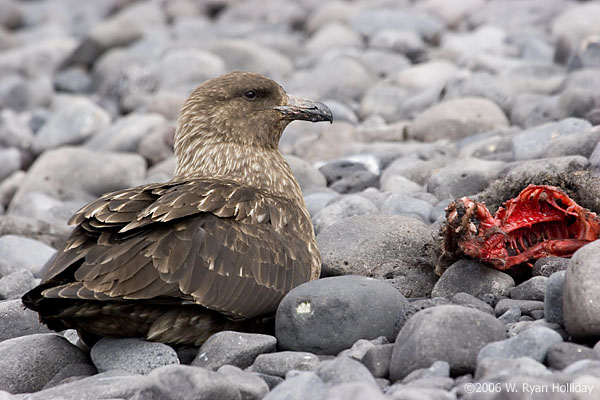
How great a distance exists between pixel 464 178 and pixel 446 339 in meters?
2.70

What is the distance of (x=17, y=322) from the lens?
16.2 ft

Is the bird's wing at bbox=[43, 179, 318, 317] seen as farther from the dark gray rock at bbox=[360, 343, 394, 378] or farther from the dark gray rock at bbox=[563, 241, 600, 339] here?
the dark gray rock at bbox=[563, 241, 600, 339]

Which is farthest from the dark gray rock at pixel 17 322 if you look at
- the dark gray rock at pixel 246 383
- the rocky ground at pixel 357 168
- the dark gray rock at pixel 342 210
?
the dark gray rock at pixel 342 210

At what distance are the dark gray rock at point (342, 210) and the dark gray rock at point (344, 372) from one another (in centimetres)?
232

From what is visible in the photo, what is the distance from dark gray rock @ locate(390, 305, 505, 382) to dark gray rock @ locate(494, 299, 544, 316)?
1.57ft

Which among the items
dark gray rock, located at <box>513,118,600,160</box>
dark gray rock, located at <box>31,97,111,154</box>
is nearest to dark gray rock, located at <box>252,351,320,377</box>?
dark gray rock, located at <box>513,118,600,160</box>

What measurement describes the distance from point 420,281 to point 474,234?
517 millimetres

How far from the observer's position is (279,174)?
545 centimetres

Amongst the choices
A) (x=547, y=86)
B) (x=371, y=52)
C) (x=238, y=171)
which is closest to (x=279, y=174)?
(x=238, y=171)

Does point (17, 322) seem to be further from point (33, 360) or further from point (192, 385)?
point (192, 385)

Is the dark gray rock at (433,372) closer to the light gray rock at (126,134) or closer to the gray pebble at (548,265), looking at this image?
the gray pebble at (548,265)

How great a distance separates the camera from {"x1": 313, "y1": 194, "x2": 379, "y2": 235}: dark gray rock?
593cm

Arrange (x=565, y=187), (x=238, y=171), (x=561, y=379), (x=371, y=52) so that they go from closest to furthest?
(x=561, y=379) < (x=565, y=187) < (x=238, y=171) < (x=371, y=52)

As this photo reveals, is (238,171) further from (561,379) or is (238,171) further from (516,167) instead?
(561,379)
